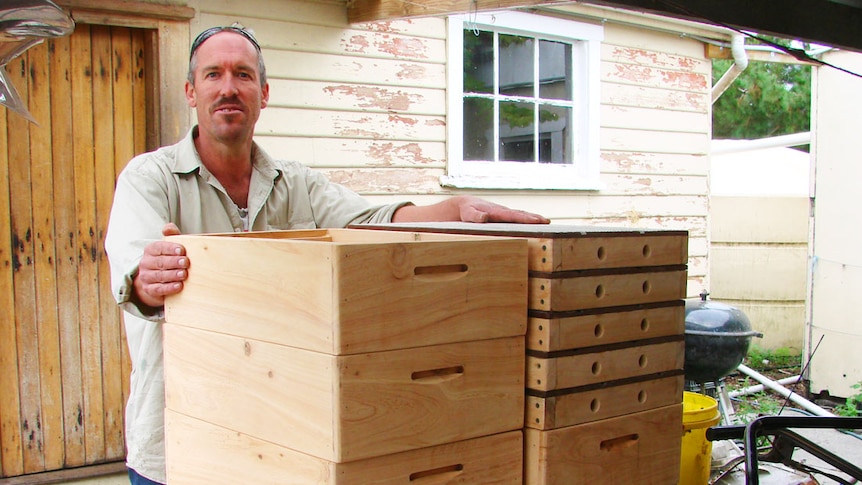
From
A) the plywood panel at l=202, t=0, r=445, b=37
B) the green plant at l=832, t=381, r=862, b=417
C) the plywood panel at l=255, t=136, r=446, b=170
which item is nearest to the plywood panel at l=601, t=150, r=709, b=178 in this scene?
the plywood panel at l=255, t=136, r=446, b=170

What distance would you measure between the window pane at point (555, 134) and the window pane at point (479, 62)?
604 millimetres

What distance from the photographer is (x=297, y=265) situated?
1588 millimetres

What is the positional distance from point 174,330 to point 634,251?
3.69ft

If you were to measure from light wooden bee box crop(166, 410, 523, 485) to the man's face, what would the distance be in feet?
2.97

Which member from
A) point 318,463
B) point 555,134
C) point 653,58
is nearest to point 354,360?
point 318,463

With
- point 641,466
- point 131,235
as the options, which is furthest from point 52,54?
point 641,466

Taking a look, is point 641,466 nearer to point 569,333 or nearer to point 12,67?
point 569,333

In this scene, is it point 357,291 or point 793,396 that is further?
point 793,396

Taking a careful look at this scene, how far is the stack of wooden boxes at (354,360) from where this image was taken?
1.53 meters

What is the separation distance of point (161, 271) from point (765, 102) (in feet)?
66.9

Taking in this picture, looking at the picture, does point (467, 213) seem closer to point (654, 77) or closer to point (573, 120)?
point (573, 120)

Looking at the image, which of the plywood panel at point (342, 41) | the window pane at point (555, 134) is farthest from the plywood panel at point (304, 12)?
the window pane at point (555, 134)

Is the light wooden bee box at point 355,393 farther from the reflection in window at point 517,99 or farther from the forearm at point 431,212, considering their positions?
the reflection in window at point 517,99

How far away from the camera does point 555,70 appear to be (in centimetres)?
630
